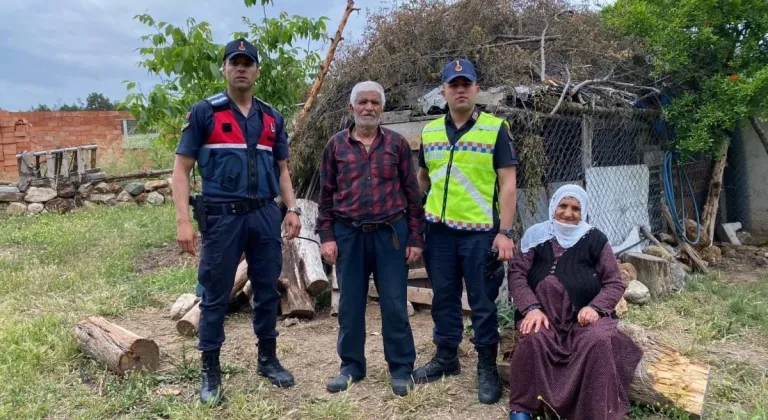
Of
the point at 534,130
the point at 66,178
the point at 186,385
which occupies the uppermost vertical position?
the point at 534,130

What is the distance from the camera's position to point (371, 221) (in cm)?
334

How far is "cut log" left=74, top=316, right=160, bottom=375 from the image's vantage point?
3.77 meters

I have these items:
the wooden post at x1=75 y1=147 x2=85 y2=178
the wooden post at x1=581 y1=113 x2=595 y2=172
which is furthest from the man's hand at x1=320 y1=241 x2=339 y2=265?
the wooden post at x1=75 y1=147 x2=85 y2=178

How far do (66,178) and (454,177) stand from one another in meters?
10.9

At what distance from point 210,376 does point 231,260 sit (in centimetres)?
71

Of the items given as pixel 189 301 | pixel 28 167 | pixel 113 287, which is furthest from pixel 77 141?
pixel 189 301

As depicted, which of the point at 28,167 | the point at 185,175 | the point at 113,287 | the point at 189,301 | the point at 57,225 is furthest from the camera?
the point at 28,167

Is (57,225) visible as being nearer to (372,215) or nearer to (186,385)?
(186,385)

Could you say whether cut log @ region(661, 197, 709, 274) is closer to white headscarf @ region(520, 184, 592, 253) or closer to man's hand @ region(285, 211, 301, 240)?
white headscarf @ region(520, 184, 592, 253)

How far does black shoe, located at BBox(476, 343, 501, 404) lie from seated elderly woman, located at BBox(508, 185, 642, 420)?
0.27 metres

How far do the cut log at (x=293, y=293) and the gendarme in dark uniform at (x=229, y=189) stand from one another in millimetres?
1480

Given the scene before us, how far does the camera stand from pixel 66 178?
11.9 metres

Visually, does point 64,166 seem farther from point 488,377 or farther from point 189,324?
point 488,377

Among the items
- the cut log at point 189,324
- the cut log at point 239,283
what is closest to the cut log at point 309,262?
the cut log at point 239,283
